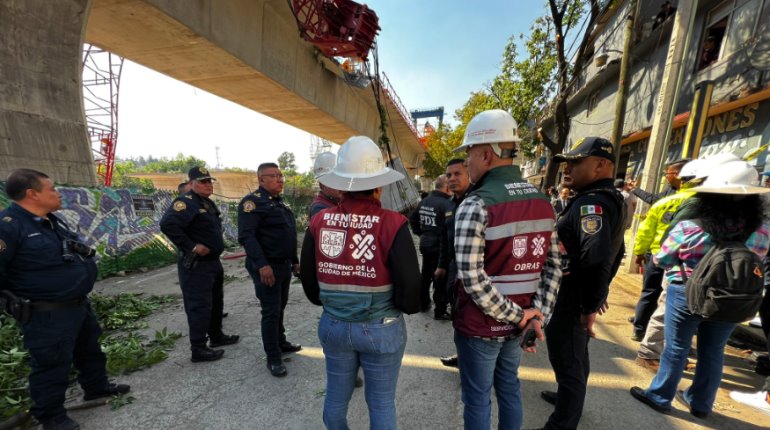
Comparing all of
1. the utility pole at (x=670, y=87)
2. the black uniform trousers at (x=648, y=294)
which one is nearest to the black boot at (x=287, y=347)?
the black uniform trousers at (x=648, y=294)

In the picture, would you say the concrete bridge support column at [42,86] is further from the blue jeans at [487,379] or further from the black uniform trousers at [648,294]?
the black uniform trousers at [648,294]

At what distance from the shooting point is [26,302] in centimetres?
210

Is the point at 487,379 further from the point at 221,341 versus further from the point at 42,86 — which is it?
the point at 42,86

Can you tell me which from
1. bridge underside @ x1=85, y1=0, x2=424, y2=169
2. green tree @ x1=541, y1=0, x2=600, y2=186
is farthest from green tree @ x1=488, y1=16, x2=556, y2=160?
bridge underside @ x1=85, y1=0, x2=424, y2=169

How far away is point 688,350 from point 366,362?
8.40 ft

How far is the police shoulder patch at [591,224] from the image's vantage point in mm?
1882

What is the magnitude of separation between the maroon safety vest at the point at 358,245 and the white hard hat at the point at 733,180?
7.00 feet

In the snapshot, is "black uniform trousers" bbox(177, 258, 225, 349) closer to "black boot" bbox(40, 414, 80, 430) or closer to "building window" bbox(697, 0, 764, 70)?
"black boot" bbox(40, 414, 80, 430)

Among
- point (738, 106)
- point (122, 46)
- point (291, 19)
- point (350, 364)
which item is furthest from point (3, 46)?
point (738, 106)

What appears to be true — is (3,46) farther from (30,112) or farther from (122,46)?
(122,46)

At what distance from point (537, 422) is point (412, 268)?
1919mm

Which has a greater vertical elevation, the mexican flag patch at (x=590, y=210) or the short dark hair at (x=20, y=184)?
the mexican flag patch at (x=590, y=210)

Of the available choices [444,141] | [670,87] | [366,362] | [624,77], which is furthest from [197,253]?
[444,141]

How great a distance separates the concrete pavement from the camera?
7.89ft
